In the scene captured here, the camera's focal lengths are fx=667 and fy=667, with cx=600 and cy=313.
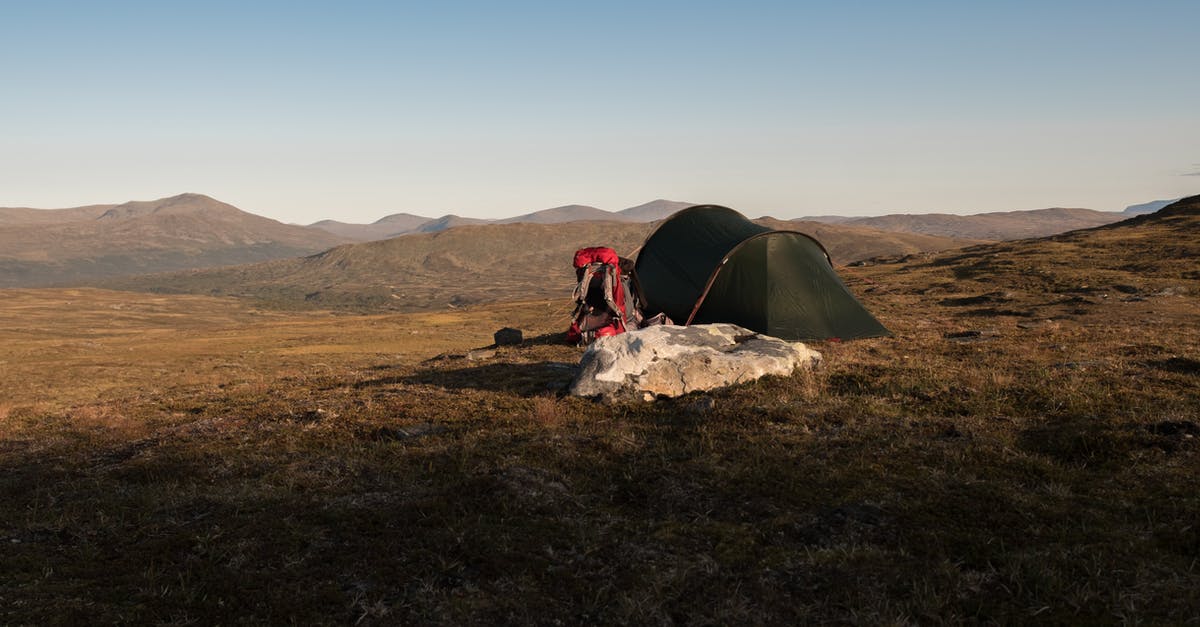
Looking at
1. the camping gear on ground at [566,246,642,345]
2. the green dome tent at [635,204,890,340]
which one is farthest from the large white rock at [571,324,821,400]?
the camping gear on ground at [566,246,642,345]

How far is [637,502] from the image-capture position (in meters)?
7.07

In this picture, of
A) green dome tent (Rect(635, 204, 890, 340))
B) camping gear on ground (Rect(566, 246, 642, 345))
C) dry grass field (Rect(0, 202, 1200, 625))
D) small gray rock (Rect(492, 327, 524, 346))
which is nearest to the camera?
dry grass field (Rect(0, 202, 1200, 625))

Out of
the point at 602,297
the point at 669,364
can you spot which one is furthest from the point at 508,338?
the point at 669,364

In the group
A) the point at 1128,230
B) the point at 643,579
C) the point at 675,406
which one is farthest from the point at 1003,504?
the point at 1128,230

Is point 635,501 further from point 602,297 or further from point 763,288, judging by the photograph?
point 602,297

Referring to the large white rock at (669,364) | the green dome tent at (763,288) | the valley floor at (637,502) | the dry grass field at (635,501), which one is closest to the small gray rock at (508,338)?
the green dome tent at (763,288)

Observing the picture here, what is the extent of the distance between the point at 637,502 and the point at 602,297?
1398cm

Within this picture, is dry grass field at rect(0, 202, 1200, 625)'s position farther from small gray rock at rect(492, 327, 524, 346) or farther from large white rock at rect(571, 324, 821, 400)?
small gray rock at rect(492, 327, 524, 346)

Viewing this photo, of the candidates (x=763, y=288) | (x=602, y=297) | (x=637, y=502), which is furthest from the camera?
(x=602, y=297)

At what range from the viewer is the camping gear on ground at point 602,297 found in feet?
65.5

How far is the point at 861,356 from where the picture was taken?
1478 centimetres

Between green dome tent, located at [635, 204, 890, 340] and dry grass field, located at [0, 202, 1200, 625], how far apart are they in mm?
4521

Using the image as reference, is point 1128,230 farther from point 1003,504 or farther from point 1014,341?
point 1003,504

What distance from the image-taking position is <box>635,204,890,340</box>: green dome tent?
736 inches
